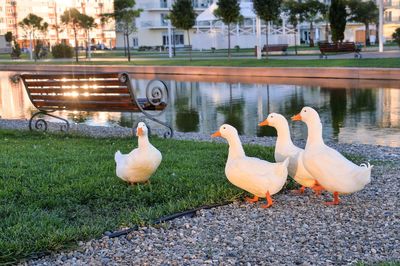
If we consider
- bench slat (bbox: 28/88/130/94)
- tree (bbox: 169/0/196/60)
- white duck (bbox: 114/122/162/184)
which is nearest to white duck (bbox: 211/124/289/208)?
white duck (bbox: 114/122/162/184)

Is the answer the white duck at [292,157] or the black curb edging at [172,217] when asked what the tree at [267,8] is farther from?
the black curb edging at [172,217]

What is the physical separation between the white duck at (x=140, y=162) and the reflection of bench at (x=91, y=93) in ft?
11.7

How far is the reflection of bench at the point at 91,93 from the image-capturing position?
9688mm

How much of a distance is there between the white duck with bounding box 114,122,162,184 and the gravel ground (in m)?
0.94

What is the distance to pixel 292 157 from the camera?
18.6 feet

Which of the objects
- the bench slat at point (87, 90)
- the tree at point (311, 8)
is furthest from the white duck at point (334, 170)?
the tree at point (311, 8)

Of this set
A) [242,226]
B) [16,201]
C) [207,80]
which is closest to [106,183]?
[16,201]

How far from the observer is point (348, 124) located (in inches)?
493

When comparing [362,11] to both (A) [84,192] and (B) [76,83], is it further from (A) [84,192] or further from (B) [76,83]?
(A) [84,192]

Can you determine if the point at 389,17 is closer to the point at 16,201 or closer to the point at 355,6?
the point at 355,6

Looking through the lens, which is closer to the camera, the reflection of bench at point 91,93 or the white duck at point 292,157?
the white duck at point 292,157

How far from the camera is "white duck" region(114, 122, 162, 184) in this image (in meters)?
5.89

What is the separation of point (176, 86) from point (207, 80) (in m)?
2.62

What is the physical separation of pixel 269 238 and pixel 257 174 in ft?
2.52
